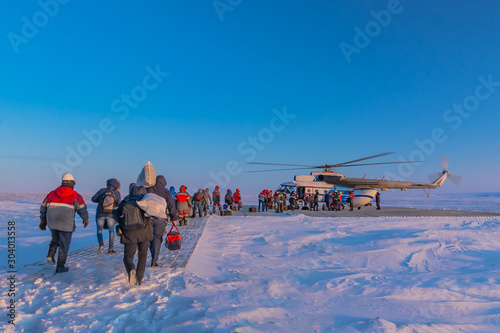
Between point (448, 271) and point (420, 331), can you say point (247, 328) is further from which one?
point (448, 271)

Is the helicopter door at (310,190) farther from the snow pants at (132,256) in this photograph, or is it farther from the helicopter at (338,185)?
the snow pants at (132,256)

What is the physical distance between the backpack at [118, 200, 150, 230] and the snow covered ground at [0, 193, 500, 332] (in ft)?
3.06

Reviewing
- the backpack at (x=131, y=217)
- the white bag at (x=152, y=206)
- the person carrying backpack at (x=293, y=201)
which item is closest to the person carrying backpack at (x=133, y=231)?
the backpack at (x=131, y=217)

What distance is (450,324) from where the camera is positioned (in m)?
3.16

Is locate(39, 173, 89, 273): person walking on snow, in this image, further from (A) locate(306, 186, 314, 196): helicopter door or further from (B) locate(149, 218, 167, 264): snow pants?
(A) locate(306, 186, 314, 196): helicopter door

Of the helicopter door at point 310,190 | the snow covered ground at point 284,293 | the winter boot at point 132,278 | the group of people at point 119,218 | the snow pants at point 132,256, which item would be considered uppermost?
the helicopter door at point 310,190

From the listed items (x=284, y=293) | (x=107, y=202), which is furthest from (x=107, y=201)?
(x=284, y=293)

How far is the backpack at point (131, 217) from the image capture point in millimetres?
4441

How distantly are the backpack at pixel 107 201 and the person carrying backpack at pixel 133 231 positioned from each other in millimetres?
2561

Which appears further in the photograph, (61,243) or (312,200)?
(312,200)

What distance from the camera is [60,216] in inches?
212

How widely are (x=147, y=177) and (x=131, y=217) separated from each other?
0.95 meters

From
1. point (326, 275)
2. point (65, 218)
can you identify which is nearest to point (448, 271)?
point (326, 275)

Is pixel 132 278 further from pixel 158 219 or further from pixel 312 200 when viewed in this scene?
pixel 312 200
